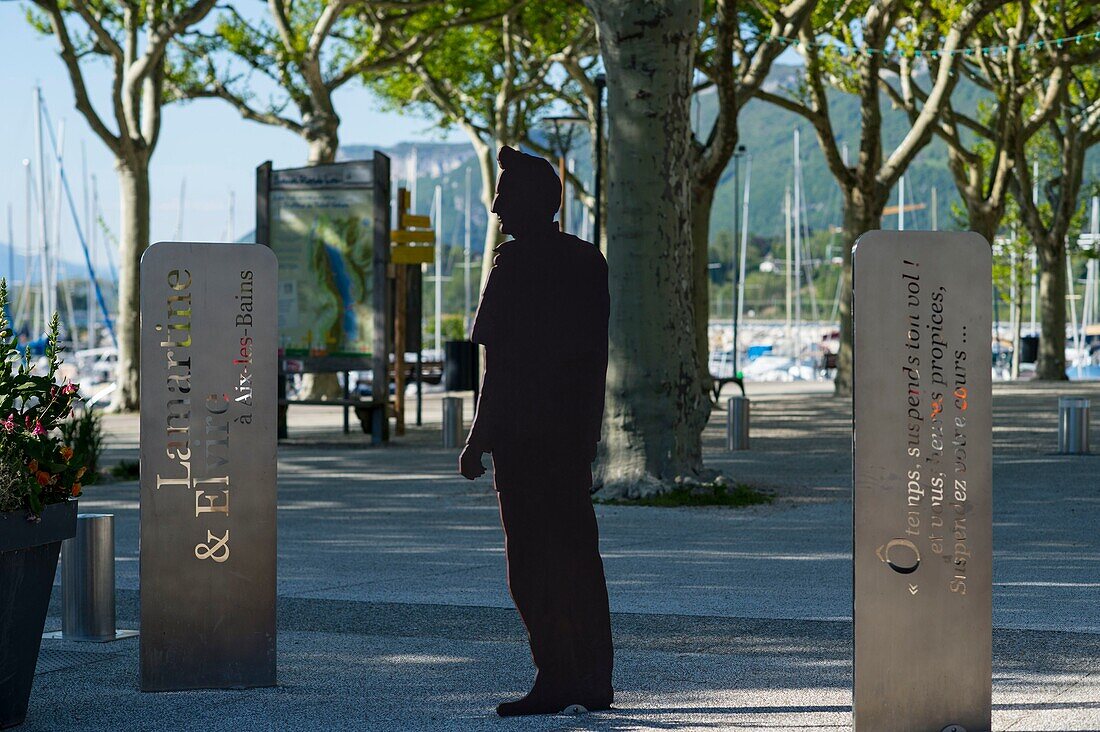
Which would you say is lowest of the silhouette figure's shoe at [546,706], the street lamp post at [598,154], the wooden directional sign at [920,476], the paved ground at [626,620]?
the paved ground at [626,620]

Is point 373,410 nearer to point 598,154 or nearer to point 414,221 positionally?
→ point 414,221

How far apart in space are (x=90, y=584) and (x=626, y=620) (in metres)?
2.53

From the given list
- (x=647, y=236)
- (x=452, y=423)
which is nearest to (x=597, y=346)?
(x=647, y=236)

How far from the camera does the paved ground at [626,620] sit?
573 cm

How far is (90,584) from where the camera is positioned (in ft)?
23.6

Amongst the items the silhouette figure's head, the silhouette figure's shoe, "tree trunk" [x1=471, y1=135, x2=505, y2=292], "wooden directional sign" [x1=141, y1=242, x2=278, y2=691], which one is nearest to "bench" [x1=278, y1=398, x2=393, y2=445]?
"tree trunk" [x1=471, y1=135, x2=505, y2=292]

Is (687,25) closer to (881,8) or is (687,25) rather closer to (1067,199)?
(881,8)

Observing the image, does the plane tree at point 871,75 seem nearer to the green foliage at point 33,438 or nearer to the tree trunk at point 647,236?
the tree trunk at point 647,236

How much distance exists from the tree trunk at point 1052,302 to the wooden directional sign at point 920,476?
113ft

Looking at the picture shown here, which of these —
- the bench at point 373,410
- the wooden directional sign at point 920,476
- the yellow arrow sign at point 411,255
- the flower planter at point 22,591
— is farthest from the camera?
the yellow arrow sign at point 411,255

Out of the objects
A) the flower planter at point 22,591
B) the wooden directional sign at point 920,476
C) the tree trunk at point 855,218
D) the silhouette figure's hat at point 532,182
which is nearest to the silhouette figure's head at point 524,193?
the silhouette figure's hat at point 532,182

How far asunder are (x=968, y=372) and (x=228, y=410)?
2755 millimetres

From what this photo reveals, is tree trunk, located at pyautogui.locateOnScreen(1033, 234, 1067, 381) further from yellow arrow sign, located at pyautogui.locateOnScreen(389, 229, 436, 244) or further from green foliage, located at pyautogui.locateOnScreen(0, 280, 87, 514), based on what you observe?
green foliage, located at pyautogui.locateOnScreen(0, 280, 87, 514)

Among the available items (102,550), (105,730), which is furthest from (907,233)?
(102,550)
